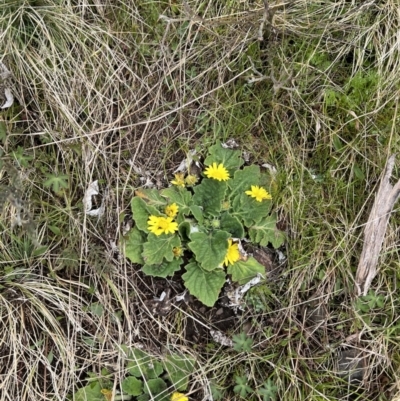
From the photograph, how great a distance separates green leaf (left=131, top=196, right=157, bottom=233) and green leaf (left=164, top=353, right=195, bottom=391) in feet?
1.40

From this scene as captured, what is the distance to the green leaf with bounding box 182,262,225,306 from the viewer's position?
5.96 ft

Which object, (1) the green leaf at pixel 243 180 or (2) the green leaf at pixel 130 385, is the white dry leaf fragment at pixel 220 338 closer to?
(2) the green leaf at pixel 130 385

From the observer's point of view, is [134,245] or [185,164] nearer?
[134,245]

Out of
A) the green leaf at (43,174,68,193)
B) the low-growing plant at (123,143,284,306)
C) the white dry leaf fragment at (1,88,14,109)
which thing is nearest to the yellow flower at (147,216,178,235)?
the low-growing plant at (123,143,284,306)

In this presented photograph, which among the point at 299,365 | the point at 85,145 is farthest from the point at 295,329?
the point at 85,145

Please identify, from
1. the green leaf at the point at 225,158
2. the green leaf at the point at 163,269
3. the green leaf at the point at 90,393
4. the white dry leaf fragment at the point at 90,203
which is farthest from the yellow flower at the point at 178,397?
the green leaf at the point at 225,158

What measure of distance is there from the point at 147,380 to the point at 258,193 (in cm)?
70

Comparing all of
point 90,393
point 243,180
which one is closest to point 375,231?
point 243,180

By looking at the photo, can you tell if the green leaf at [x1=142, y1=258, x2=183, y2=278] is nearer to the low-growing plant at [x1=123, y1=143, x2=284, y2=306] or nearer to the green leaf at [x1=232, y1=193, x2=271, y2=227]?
the low-growing plant at [x1=123, y1=143, x2=284, y2=306]

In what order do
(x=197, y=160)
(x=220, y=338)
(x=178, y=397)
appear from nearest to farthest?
(x=178, y=397), (x=220, y=338), (x=197, y=160)

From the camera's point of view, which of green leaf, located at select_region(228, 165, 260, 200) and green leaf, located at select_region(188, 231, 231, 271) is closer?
green leaf, located at select_region(188, 231, 231, 271)

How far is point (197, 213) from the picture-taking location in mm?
1863

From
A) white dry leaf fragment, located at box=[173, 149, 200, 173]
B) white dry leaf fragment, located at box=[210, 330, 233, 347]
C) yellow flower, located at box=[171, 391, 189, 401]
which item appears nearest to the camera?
yellow flower, located at box=[171, 391, 189, 401]

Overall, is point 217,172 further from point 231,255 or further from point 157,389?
point 157,389
